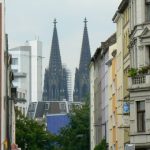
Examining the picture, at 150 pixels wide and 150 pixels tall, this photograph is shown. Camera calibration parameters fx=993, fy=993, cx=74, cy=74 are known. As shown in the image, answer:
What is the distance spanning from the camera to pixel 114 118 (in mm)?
106438

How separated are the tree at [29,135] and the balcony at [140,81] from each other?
75.3m

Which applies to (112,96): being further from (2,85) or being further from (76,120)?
(76,120)

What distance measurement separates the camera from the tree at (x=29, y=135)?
144000 millimetres

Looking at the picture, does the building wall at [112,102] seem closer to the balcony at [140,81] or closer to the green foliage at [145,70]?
the balcony at [140,81]

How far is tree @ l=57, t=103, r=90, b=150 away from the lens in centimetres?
16950

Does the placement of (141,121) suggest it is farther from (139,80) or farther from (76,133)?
(76,133)

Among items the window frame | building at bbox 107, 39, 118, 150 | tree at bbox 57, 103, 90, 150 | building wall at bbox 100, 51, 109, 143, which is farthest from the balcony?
tree at bbox 57, 103, 90, 150

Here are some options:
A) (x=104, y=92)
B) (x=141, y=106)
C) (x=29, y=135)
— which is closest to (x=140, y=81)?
(x=141, y=106)

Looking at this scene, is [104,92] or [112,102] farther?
[104,92]

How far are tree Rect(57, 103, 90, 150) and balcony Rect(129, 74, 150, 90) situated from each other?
99380mm

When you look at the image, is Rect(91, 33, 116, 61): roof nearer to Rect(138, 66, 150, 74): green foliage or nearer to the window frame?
the window frame

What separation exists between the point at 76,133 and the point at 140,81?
344 feet

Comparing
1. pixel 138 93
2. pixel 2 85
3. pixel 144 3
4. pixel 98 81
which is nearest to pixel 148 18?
pixel 144 3

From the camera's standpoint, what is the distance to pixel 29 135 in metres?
144
